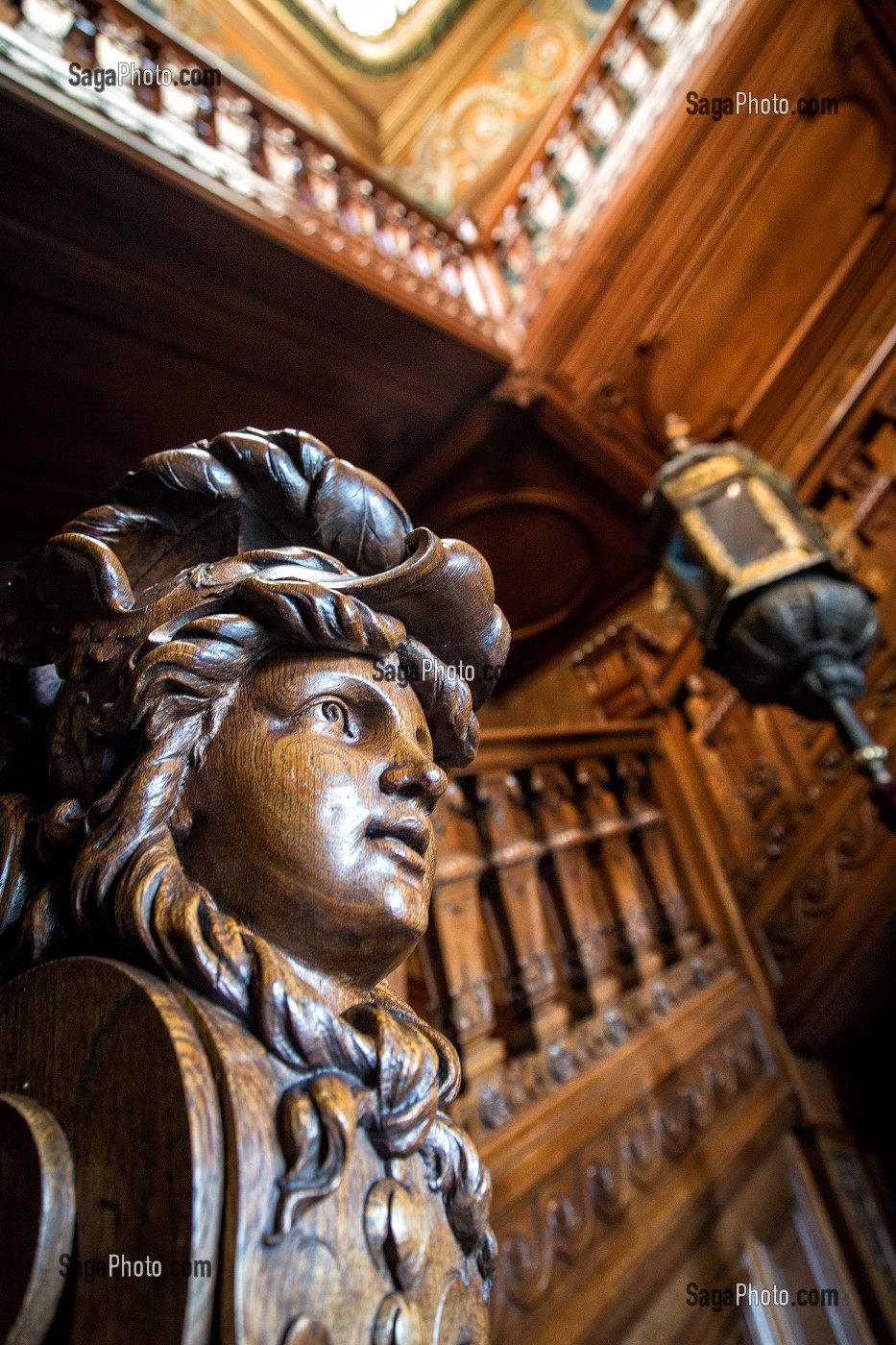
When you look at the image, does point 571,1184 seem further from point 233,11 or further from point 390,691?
point 233,11

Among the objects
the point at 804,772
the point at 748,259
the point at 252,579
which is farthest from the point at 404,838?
the point at 748,259

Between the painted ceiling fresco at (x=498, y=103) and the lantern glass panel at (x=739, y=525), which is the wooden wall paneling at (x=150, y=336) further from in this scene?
the painted ceiling fresco at (x=498, y=103)

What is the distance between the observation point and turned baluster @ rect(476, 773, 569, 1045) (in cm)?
129

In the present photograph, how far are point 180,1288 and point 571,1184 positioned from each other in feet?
3.13

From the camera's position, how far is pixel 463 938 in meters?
1.20

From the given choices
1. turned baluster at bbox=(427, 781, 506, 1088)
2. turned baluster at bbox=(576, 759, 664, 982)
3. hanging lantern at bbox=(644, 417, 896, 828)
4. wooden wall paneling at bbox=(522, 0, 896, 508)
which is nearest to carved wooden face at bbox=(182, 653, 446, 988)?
turned baluster at bbox=(427, 781, 506, 1088)

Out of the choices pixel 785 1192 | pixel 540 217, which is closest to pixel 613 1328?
pixel 785 1192

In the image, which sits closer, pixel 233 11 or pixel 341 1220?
pixel 341 1220

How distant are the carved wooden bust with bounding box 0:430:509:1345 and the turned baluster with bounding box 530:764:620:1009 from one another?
2.93 feet

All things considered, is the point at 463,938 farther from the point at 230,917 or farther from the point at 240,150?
the point at 240,150

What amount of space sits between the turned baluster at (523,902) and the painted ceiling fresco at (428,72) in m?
6.17

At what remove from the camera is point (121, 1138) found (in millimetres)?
386

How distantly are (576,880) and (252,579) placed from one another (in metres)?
1.16

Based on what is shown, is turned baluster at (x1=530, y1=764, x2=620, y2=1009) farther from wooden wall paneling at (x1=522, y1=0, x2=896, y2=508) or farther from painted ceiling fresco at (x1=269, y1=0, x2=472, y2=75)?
painted ceiling fresco at (x1=269, y1=0, x2=472, y2=75)
